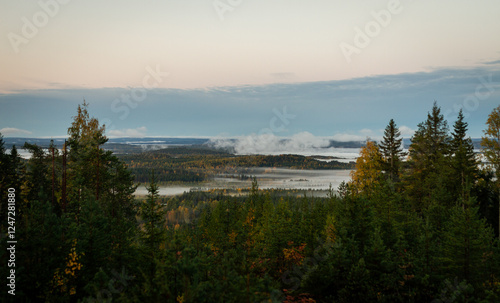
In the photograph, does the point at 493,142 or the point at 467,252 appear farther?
the point at 493,142

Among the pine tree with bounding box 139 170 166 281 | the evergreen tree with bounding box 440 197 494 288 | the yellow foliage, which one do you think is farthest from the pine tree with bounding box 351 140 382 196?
the yellow foliage

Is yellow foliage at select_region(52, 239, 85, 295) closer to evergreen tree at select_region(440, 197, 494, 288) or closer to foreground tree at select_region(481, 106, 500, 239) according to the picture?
evergreen tree at select_region(440, 197, 494, 288)

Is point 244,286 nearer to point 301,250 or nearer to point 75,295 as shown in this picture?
point 75,295

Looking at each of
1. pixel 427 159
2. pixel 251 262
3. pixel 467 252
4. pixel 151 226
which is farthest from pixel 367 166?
pixel 151 226

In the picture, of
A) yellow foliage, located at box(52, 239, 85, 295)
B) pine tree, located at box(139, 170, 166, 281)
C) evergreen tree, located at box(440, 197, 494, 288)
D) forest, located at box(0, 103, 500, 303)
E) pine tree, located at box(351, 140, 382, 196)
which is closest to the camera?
forest, located at box(0, 103, 500, 303)

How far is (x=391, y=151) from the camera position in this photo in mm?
47094

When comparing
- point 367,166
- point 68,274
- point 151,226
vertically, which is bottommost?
point 68,274

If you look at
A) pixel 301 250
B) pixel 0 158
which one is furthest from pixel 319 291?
pixel 0 158

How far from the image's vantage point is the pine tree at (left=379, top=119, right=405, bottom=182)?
46562mm

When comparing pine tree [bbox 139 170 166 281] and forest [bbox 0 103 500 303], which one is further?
pine tree [bbox 139 170 166 281]

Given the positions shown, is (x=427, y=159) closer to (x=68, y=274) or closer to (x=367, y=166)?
(x=367, y=166)

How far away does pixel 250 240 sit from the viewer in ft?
113

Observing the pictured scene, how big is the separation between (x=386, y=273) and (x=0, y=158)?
39.5 meters

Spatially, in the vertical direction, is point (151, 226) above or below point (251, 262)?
above
